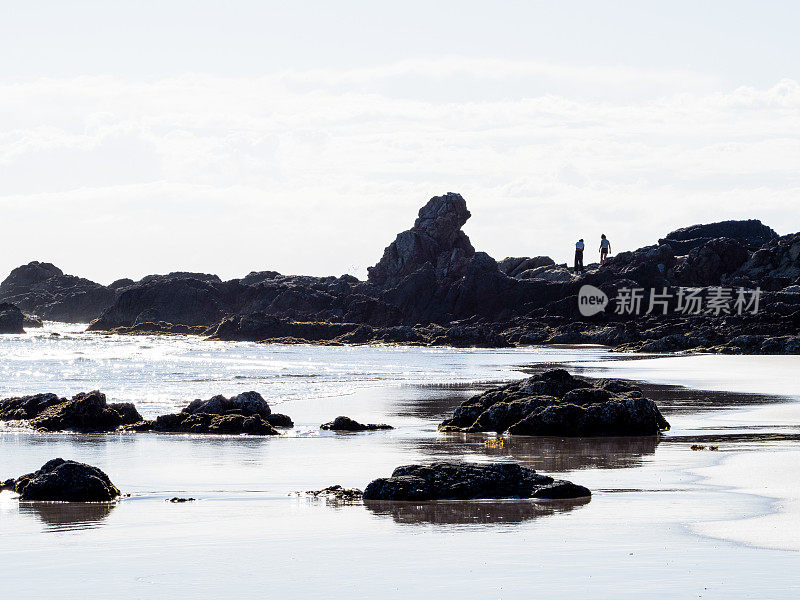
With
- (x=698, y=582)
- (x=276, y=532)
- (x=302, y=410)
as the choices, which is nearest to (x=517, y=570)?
(x=698, y=582)

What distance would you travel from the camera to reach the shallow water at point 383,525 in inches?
356

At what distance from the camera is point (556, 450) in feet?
64.3

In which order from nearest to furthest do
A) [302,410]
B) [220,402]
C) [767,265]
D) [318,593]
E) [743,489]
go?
[318,593] → [743,489] → [220,402] → [302,410] → [767,265]

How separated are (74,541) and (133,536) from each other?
0.63m

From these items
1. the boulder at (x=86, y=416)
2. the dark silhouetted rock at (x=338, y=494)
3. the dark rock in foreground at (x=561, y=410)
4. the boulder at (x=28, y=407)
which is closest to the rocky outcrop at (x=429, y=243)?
the boulder at (x=28, y=407)

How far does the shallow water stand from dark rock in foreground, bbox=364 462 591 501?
41cm

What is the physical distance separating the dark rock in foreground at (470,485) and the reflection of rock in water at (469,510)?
0.16 meters

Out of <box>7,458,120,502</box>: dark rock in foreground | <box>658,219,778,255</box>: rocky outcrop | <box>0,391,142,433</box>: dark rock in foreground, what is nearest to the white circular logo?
<box>658,219,778,255</box>: rocky outcrop

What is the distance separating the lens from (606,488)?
14.7m

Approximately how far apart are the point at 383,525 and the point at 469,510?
1.41 m

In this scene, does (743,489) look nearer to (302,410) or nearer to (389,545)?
(389,545)

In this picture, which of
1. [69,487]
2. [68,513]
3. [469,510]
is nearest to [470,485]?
[469,510]

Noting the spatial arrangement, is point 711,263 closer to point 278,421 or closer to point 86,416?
Answer: point 278,421

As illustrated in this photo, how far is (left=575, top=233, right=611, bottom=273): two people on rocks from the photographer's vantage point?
356ft
